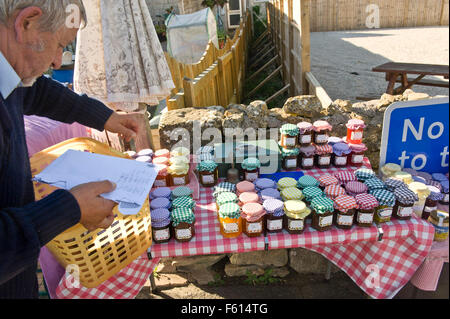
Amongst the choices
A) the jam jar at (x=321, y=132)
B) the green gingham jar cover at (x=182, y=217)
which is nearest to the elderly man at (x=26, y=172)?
the green gingham jar cover at (x=182, y=217)

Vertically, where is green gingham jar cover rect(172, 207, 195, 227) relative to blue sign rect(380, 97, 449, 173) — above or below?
below

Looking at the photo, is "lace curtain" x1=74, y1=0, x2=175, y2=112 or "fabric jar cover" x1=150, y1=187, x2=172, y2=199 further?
"lace curtain" x1=74, y1=0, x2=175, y2=112

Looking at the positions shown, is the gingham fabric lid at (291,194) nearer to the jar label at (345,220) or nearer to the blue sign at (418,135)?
the jar label at (345,220)

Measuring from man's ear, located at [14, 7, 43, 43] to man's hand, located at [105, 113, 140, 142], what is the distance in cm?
89

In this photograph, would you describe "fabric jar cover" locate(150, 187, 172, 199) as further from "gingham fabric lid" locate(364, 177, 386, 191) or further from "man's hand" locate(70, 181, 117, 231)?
"gingham fabric lid" locate(364, 177, 386, 191)

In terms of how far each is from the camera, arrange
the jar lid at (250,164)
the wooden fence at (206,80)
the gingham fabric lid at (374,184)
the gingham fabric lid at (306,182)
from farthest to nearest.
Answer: the wooden fence at (206,80), the jar lid at (250,164), the gingham fabric lid at (306,182), the gingham fabric lid at (374,184)

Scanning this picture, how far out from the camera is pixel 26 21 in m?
1.08

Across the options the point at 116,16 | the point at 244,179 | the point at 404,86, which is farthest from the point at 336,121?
the point at 404,86

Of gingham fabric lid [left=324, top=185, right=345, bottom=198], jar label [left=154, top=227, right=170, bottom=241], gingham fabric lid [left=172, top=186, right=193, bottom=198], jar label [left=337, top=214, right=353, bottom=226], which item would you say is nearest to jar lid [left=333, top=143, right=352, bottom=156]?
gingham fabric lid [left=324, top=185, right=345, bottom=198]

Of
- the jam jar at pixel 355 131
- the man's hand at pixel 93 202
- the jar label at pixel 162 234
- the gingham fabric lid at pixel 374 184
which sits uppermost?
the man's hand at pixel 93 202

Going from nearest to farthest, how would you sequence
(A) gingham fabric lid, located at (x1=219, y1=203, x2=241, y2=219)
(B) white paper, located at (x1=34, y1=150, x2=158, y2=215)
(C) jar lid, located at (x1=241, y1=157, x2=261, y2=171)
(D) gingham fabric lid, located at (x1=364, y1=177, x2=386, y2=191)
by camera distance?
(B) white paper, located at (x1=34, y1=150, x2=158, y2=215) < (A) gingham fabric lid, located at (x1=219, y1=203, x2=241, y2=219) < (D) gingham fabric lid, located at (x1=364, y1=177, x2=386, y2=191) < (C) jar lid, located at (x1=241, y1=157, x2=261, y2=171)

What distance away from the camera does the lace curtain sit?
2.50 metres

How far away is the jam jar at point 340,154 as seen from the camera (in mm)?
2420

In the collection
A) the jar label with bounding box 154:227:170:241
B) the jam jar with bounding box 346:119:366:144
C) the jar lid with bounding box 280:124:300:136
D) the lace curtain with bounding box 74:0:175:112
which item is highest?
the lace curtain with bounding box 74:0:175:112
